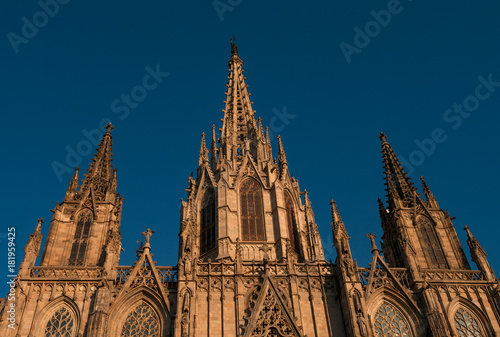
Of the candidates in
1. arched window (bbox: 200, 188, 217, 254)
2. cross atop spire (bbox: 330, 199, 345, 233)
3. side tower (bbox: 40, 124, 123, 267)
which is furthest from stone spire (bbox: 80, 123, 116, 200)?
cross atop spire (bbox: 330, 199, 345, 233)

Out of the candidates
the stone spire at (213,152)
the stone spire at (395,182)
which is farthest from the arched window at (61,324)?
the stone spire at (395,182)

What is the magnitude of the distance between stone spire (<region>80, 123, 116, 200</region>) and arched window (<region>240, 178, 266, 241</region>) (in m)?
8.86

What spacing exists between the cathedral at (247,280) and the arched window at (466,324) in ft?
0.20

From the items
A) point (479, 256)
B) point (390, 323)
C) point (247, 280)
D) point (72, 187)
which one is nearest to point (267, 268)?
point (247, 280)

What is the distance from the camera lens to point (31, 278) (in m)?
26.4

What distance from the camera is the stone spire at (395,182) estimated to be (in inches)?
1379

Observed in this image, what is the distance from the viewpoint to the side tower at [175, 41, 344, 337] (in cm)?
2567

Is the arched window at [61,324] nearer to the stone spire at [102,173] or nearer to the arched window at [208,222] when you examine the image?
the stone spire at [102,173]

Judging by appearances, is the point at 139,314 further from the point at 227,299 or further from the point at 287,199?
the point at 287,199

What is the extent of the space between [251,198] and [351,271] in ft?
35.4

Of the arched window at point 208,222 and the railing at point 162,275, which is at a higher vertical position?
the arched window at point 208,222

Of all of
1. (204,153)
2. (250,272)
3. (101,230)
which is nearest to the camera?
(250,272)

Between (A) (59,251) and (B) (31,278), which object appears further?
(A) (59,251)

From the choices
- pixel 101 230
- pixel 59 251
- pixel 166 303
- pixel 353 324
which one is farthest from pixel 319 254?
pixel 59 251
